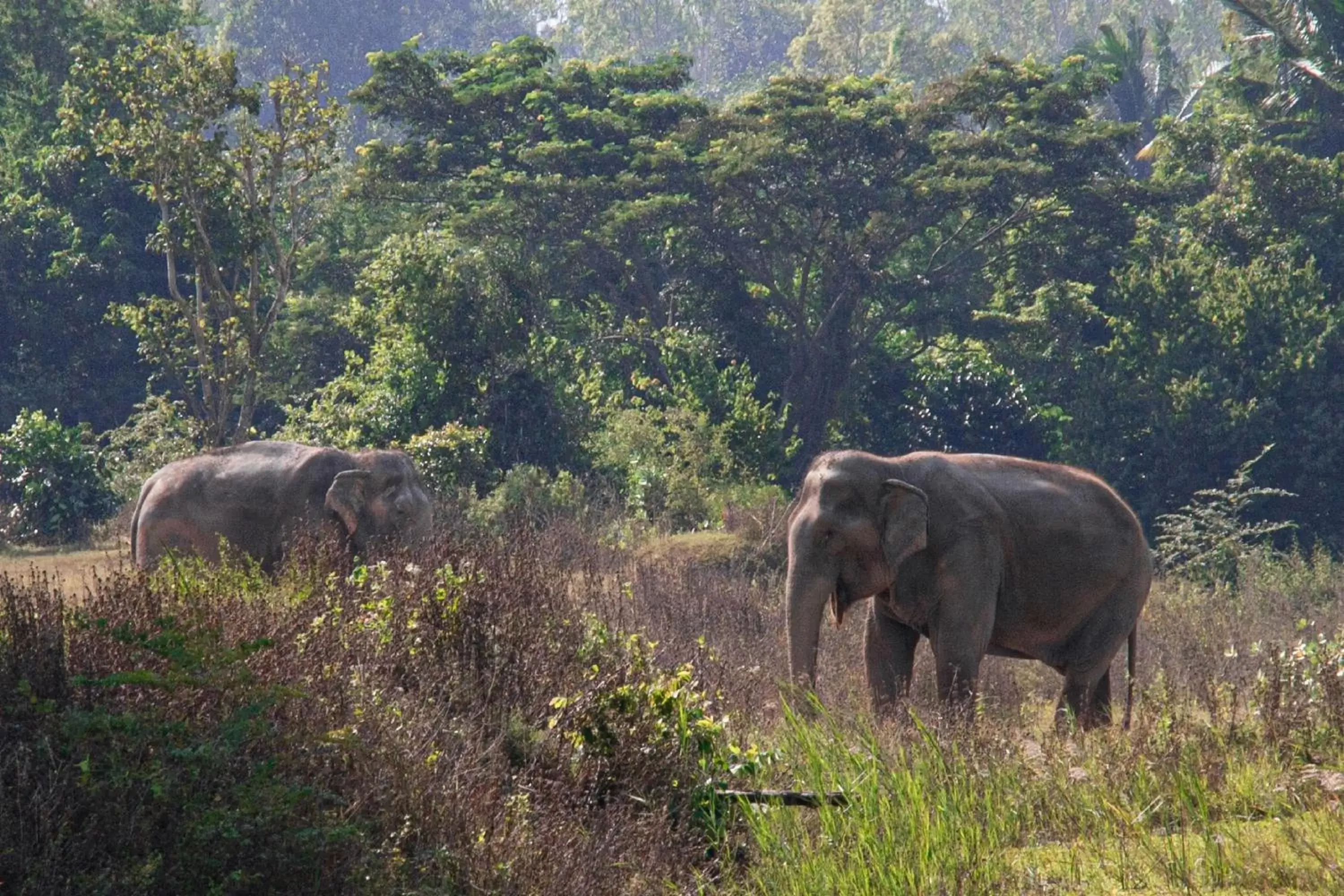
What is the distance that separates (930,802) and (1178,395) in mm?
20392

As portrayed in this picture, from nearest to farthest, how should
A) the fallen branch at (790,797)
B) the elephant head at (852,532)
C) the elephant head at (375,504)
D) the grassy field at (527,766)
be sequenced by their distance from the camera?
the grassy field at (527,766) → the fallen branch at (790,797) → the elephant head at (852,532) → the elephant head at (375,504)

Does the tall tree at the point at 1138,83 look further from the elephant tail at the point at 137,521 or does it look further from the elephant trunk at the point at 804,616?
the elephant trunk at the point at 804,616

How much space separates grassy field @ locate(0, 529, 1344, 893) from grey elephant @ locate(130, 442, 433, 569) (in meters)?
4.34

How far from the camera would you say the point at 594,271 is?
27922mm

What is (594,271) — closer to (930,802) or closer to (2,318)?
(2,318)

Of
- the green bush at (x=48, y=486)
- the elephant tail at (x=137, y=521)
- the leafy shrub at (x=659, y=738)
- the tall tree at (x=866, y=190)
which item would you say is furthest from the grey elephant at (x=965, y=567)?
the tall tree at (x=866, y=190)

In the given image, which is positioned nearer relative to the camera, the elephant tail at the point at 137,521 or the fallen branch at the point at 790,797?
the fallen branch at the point at 790,797

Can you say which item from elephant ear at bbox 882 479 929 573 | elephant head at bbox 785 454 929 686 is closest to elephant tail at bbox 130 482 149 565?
elephant head at bbox 785 454 929 686

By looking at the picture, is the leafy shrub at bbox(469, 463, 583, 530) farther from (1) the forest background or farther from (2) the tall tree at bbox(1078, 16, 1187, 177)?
(2) the tall tree at bbox(1078, 16, 1187, 177)

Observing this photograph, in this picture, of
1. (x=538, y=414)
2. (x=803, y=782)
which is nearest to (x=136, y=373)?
(x=538, y=414)

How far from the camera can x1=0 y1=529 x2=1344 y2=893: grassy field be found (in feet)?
15.9

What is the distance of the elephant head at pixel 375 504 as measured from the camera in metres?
12.6

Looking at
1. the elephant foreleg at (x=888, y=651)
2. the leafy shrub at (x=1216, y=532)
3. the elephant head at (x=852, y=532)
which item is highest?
the elephant head at (x=852, y=532)

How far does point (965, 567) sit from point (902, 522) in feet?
1.52
